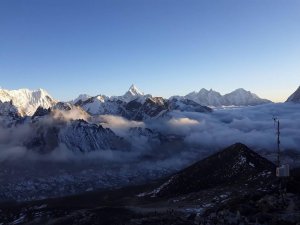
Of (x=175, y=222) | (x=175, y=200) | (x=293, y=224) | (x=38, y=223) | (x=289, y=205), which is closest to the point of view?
(x=293, y=224)

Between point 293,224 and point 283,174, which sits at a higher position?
point 283,174

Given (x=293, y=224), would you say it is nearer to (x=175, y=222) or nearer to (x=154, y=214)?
(x=175, y=222)

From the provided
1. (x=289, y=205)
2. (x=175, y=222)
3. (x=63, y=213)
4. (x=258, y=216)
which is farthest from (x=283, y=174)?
(x=63, y=213)

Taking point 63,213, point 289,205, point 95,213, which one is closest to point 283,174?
point 289,205

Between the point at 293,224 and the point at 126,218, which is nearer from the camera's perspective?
the point at 293,224

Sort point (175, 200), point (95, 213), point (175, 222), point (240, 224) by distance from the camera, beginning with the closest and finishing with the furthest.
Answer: point (240, 224), point (175, 222), point (95, 213), point (175, 200)

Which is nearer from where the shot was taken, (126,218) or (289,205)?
(289,205)

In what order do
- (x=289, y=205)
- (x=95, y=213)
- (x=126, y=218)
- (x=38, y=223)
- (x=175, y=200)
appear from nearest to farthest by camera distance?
(x=289, y=205)
(x=126, y=218)
(x=95, y=213)
(x=38, y=223)
(x=175, y=200)

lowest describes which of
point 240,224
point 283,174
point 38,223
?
point 38,223

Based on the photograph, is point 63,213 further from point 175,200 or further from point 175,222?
point 175,222
